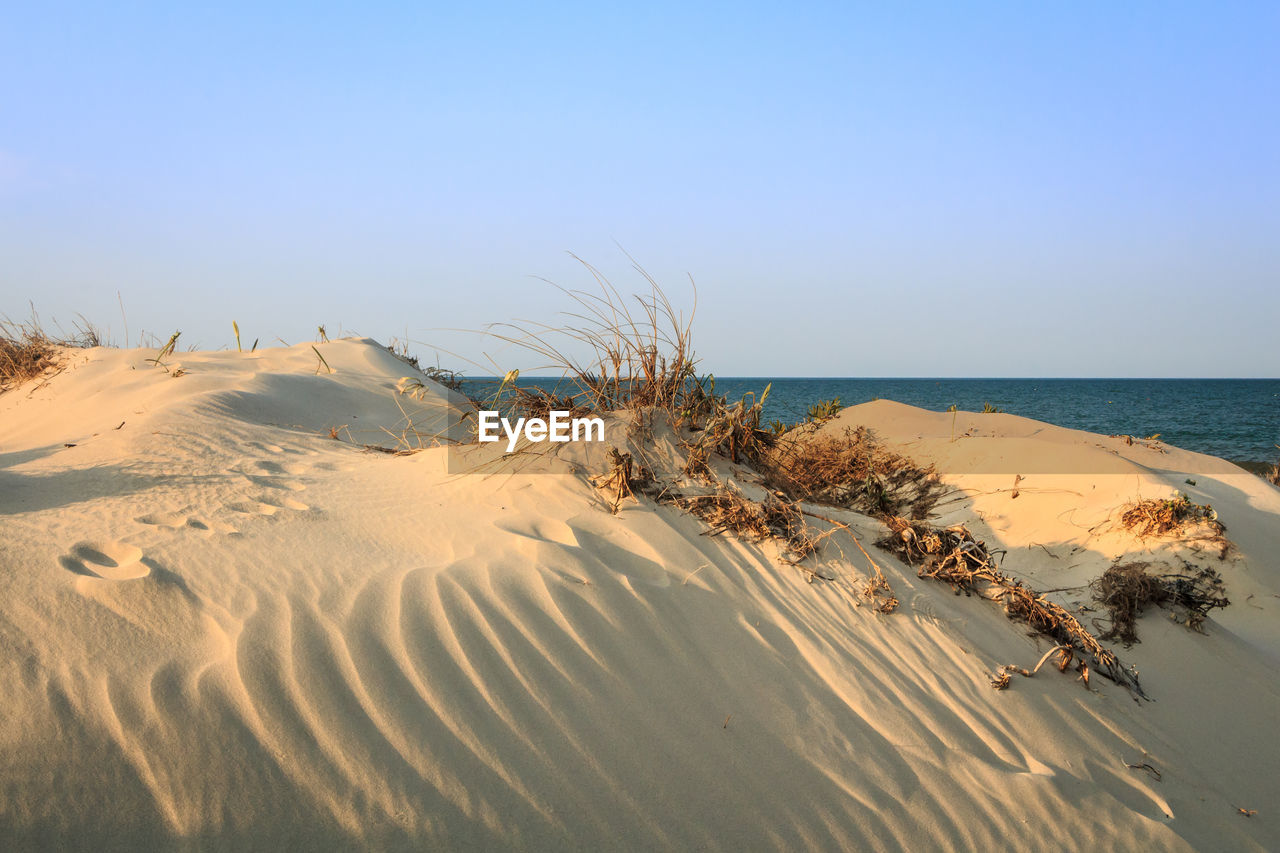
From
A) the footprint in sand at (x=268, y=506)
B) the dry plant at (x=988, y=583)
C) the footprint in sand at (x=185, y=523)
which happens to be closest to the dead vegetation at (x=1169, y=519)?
the dry plant at (x=988, y=583)

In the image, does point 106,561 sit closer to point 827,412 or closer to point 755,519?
point 755,519

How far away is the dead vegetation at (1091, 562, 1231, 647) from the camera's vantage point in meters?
Answer: 3.42

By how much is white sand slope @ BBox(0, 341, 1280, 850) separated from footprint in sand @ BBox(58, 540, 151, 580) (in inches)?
0.4

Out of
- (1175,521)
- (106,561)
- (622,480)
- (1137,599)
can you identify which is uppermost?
(622,480)

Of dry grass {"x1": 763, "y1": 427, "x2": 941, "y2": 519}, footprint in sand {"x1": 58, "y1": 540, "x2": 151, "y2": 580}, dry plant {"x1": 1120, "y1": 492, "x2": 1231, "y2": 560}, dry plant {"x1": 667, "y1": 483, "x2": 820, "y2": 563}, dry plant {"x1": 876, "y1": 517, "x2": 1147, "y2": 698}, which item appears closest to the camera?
footprint in sand {"x1": 58, "y1": 540, "x2": 151, "y2": 580}

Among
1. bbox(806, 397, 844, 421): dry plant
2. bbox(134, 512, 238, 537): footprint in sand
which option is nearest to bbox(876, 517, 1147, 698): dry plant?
bbox(134, 512, 238, 537): footprint in sand

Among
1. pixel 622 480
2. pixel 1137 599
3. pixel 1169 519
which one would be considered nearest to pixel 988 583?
pixel 1137 599

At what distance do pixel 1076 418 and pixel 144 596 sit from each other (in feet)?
101

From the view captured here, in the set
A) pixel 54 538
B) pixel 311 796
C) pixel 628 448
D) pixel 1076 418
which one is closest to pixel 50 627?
pixel 54 538

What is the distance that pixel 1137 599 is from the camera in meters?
3.54

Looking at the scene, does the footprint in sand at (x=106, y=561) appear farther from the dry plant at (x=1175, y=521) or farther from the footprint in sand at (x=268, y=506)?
the dry plant at (x=1175, y=521)

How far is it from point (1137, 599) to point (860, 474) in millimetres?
2926

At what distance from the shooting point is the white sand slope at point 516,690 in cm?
169

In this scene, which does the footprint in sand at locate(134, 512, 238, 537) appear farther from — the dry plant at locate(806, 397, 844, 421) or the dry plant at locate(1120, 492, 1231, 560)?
the dry plant at locate(806, 397, 844, 421)
